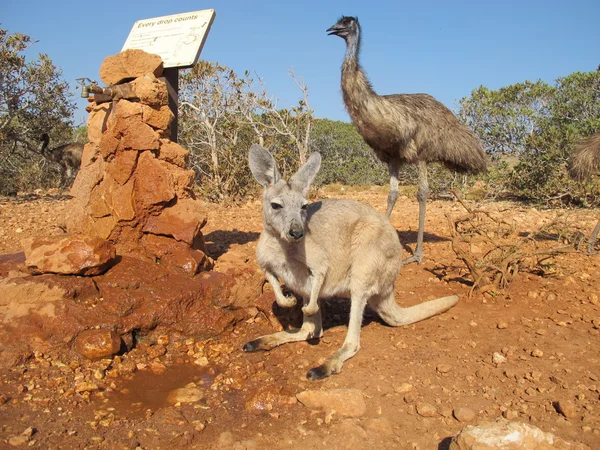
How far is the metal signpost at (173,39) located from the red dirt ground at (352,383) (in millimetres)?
2885

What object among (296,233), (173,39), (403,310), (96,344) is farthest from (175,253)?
(173,39)

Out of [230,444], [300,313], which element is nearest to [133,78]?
[300,313]

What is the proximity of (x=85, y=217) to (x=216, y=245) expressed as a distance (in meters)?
2.02

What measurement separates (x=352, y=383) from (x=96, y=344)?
2.00 m

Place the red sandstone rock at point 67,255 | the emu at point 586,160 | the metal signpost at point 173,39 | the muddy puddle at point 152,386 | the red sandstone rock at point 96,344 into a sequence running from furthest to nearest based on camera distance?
the emu at point 586,160, the metal signpost at point 173,39, the red sandstone rock at point 67,255, the red sandstone rock at point 96,344, the muddy puddle at point 152,386

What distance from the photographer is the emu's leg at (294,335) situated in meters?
4.42

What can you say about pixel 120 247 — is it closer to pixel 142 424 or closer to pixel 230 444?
pixel 142 424

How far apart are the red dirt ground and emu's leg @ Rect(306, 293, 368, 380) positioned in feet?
0.24

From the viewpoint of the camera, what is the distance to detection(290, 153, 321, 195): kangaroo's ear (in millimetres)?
4031

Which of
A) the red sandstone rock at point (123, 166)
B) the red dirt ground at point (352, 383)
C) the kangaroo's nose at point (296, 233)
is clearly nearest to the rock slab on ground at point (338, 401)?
the red dirt ground at point (352, 383)

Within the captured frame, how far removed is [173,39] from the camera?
19.1ft

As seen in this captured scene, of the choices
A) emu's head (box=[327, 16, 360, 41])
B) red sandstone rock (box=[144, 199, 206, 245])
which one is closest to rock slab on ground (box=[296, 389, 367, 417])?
red sandstone rock (box=[144, 199, 206, 245])

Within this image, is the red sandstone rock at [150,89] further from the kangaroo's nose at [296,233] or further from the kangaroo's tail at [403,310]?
the kangaroo's tail at [403,310]

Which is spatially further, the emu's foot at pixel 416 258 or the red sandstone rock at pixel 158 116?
the emu's foot at pixel 416 258
